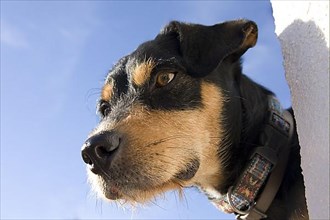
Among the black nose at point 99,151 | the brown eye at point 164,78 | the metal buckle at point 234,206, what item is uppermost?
the brown eye at point 164,78

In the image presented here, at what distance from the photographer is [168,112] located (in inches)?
136

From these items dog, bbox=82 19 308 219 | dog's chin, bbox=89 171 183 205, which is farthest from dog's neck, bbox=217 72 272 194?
dog's chin, bbox=89 171 183 205

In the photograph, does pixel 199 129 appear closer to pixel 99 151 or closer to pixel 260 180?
pixel 260 180

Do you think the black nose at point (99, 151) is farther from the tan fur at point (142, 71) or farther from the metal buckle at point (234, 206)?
the metal buckle at point (234, 206)

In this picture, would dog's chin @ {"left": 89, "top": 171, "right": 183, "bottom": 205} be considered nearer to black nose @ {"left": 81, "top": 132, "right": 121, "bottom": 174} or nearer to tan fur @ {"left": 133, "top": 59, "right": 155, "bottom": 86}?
black nose @ {"left": 81, "top": 132, "right": 121, "bottom": 174}

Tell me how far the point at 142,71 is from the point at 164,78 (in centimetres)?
18

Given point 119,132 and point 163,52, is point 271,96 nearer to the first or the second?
point 163,52

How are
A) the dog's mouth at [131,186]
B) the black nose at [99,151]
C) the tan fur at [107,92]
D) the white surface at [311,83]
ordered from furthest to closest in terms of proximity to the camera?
the tan fur at [107,92], the dog's mouth at [131,186], the black nose at [99,151], the white surface at [311,83]

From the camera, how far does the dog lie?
3.16 metres

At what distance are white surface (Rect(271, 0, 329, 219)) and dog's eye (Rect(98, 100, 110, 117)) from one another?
2.09 meters

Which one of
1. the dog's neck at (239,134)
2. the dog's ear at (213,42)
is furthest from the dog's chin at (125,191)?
the dog's ear at (213,42)

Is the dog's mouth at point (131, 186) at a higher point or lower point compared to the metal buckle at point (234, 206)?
higher

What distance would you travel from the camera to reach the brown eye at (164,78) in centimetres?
359

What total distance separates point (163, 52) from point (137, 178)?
3.76 feet
